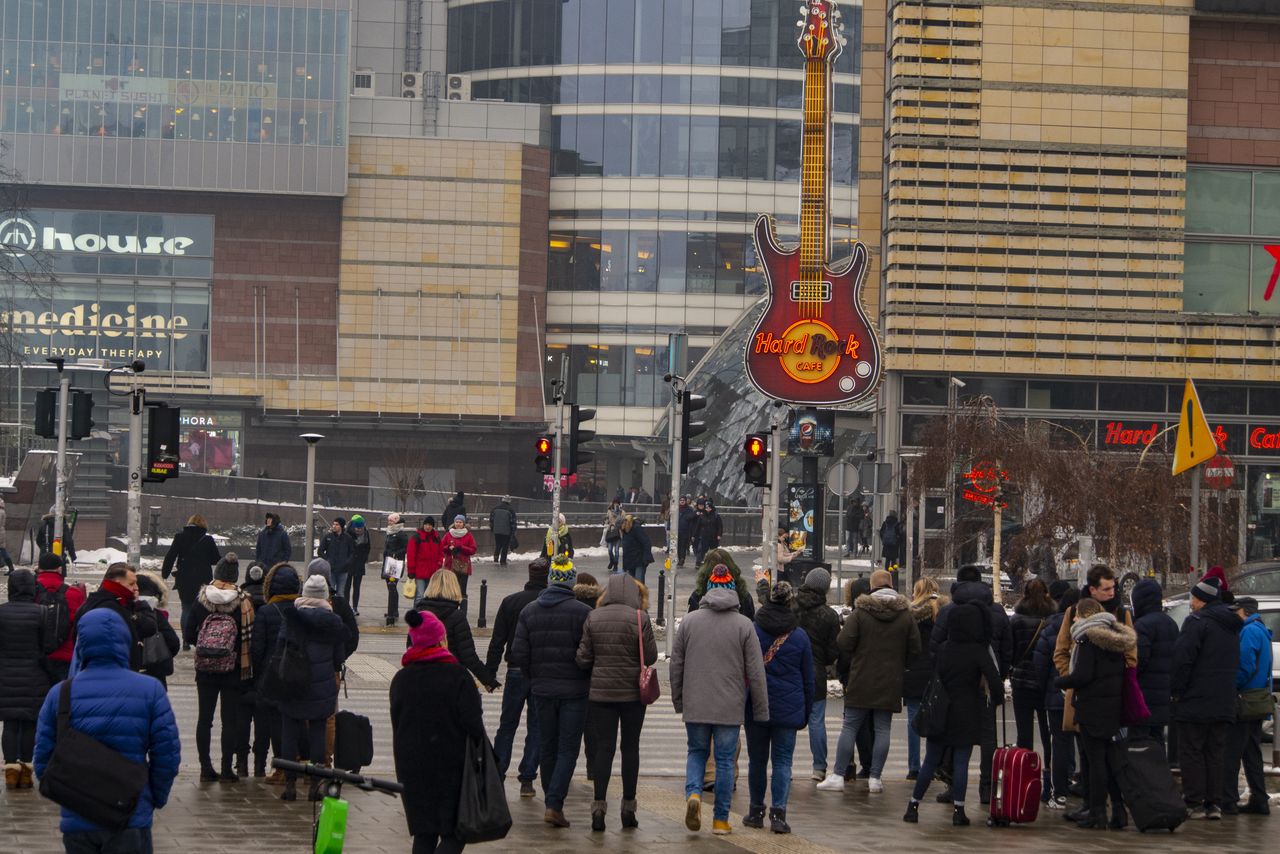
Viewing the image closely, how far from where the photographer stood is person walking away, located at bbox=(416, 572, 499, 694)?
13656mm

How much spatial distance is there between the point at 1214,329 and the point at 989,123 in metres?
6.92

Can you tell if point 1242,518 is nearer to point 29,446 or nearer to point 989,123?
point 989,123

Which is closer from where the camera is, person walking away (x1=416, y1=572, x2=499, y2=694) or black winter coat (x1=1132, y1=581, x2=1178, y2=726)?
person walking away (x1=416, y1=572, x2=499, y2=694)

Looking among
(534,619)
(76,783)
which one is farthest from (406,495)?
(76,783)

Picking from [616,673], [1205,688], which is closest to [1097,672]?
[1205,688]

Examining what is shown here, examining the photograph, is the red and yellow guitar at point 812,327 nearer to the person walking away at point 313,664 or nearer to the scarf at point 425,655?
the person walking away at point 313,664

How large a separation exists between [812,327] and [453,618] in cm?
3137

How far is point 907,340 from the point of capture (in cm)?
4534

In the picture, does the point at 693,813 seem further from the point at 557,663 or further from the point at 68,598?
the point at 68,598

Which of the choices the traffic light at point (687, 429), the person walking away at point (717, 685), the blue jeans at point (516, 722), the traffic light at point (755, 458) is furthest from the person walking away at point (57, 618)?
the traffic light at point (755, 458)

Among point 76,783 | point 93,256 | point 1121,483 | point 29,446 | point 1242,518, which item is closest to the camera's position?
point 76,783

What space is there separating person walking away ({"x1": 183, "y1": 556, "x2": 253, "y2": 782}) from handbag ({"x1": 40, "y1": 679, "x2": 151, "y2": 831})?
6.01m

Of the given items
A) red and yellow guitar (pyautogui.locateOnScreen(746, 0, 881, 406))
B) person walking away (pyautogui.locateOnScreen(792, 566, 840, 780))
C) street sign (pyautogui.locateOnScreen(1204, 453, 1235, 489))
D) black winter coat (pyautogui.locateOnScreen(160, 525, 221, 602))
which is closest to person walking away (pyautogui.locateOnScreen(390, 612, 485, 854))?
person walking away (pyautogui.locateOnScreen(792, 566, 840, 780))

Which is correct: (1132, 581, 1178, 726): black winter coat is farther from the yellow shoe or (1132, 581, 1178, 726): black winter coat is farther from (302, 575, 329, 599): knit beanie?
(302, 575, 329, 599): knit beanie
